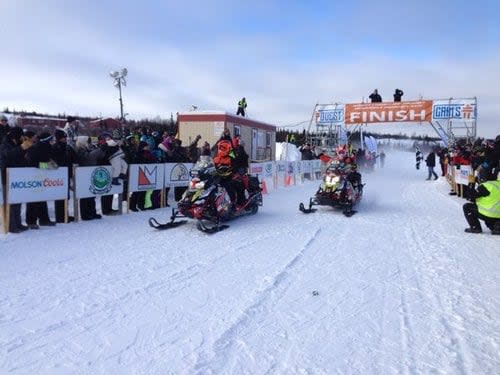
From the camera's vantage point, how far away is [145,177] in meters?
9.78

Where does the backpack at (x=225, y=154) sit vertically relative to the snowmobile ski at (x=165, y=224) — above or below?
above

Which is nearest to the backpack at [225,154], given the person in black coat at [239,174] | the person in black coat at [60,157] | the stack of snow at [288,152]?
the person in black coat at [239,174]

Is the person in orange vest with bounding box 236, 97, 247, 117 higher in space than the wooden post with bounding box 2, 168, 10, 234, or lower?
higher

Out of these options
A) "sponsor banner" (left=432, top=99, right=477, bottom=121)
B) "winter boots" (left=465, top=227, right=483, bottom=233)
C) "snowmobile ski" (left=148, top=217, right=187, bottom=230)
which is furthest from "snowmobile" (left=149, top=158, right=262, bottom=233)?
"sponsor banner" (left=432, top=99, right=477, bottom=121)

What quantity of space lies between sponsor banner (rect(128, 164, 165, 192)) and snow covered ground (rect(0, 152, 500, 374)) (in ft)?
6.66

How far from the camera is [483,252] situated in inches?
254

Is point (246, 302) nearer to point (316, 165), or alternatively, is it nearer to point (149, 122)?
point (316, 165)

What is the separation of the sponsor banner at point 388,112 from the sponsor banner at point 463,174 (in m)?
7.72

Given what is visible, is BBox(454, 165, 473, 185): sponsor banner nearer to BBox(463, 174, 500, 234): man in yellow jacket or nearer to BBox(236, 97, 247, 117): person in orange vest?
BBox(463, 174, 500, 234): man in yellow jacket

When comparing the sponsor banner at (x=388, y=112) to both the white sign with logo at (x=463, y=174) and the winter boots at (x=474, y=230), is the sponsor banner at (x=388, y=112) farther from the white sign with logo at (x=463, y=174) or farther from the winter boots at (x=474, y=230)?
the winter boots at (x=474, y=230)

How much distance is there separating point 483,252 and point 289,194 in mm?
7904

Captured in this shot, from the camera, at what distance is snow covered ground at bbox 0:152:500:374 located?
3.18 metres

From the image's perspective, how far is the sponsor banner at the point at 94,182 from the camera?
8141 mm

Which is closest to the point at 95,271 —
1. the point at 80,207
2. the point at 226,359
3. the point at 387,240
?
the point at 226,359
